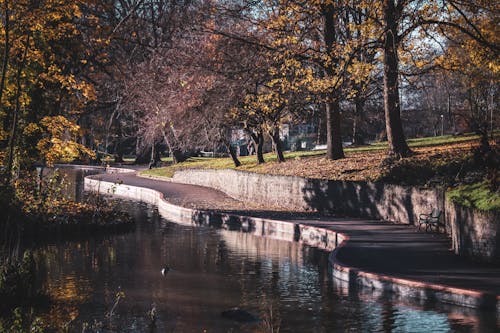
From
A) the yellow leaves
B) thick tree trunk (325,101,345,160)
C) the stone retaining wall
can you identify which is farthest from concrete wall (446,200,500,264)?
thick tree trunk (325,101,345,160)

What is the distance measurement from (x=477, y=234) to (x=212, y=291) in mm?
6243

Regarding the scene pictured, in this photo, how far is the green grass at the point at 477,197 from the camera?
17.7 metres

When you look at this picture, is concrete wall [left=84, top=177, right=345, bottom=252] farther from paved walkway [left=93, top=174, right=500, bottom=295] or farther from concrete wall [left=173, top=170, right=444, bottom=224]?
concrete wall [left=173, top=170, right=444, bottom=224]

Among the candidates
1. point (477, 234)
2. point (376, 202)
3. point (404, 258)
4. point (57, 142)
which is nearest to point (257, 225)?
point (376, 202)

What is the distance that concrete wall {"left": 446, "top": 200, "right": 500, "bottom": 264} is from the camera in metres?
17.0

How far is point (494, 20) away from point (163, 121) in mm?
22061

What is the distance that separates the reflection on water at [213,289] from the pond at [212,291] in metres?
0.02

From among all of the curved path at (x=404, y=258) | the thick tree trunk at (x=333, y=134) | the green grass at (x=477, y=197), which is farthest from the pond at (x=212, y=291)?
the thick tree trunk at (x=333, y=134)

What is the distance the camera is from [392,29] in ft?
88.4

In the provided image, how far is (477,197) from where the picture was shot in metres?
19.0

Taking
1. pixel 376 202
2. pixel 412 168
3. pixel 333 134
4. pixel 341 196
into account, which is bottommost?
pixel 376 202

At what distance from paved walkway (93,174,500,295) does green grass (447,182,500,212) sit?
129 centimetres

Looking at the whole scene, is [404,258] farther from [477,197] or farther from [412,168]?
[412,168]

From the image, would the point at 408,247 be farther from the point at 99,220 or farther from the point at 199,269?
the point at 99,220
